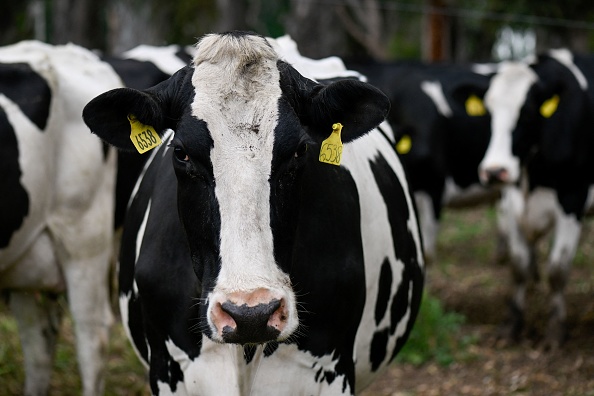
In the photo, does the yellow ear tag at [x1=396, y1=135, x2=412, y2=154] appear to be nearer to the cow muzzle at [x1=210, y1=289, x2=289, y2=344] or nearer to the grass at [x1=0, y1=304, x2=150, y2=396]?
the grass at [x1=0, y1=304, x2=150, y2=396]

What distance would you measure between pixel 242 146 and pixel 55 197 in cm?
251

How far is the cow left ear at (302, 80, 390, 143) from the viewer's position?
320 cm

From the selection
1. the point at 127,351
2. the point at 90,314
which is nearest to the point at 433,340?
the point at 127,351

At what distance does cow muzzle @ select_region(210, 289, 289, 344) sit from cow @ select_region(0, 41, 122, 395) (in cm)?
248

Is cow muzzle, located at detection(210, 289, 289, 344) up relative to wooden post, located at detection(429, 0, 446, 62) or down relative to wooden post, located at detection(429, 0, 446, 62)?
up

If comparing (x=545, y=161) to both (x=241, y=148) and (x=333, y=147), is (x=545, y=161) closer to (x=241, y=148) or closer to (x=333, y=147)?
(x=333, y=147)

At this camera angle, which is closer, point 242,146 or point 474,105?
point 242,146

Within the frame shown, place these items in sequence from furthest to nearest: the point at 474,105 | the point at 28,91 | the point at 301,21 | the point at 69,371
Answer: the point at 301,21 → the point at 474,105 → the point at 69,371 → the point at 28,91

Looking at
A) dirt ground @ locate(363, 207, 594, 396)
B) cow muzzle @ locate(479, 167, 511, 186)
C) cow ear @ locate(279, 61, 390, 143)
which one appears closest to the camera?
cow ear @ locate(279, 61, 390, 143)

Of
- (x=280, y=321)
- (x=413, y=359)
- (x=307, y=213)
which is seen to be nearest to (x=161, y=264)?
(x=307, y=213)

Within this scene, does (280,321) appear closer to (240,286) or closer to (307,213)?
(240,286)

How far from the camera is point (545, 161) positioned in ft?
24.9

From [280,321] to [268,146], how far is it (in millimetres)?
542

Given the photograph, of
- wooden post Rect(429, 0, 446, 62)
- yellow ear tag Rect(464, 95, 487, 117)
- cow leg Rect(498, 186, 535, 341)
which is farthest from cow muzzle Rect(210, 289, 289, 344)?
wooden post Rect(429, 0, 446, 62)
